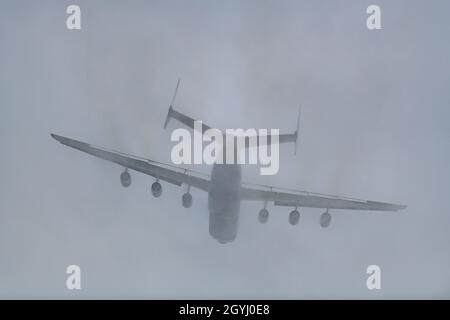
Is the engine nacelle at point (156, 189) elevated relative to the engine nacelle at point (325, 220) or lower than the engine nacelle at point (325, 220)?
elevated

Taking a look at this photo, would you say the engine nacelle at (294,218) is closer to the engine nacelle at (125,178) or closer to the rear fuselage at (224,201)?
the rear fuselage at (224,201)

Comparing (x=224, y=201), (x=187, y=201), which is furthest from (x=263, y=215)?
(x=187, y=201)

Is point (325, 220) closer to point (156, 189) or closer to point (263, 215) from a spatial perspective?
point (263, 215)

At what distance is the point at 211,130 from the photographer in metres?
38.7

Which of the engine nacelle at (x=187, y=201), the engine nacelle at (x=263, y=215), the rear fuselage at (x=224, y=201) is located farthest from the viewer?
the engine nacelle at (x=263, y=215)

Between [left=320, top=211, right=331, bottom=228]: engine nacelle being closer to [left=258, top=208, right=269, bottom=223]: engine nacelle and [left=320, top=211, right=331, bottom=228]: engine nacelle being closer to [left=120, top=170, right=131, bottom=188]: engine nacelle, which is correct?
[left=258, top=208, right=269, bottom=223]: engine nacelle

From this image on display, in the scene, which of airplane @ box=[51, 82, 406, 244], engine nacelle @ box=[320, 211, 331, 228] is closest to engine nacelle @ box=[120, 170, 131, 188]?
airplane @ box=[51, 82, 406, 244]

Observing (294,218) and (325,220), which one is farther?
(325,220)

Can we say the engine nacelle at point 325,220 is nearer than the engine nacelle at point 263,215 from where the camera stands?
No

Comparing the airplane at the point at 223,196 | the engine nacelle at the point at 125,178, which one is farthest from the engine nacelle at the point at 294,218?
the engine nacelle at the point at 125,178
